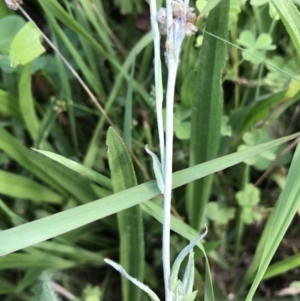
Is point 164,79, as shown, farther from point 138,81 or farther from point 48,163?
point 48,163

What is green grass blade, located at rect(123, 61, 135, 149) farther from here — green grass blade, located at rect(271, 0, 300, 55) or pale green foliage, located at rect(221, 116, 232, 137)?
green grass blade, located at rect(271, 0, 300, 55)

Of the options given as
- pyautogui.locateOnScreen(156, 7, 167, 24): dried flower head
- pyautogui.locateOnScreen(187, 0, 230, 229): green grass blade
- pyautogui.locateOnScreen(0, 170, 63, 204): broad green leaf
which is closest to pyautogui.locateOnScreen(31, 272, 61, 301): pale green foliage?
pyautogui.locateOnScreen(0, 170, 63, 204): broad green leaf

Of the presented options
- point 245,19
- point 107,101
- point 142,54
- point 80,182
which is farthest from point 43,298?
point 245,19

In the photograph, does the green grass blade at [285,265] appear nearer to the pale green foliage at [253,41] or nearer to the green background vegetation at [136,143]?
the green background vegetation at [136,143]

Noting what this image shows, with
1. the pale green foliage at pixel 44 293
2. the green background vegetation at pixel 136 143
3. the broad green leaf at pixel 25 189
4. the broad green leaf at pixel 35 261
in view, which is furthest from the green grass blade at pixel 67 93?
the pale green foliage at pixel 44 293

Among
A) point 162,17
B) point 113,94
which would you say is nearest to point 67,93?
point 113,94

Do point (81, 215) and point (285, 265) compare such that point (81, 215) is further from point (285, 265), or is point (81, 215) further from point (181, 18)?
point (285, 265)
